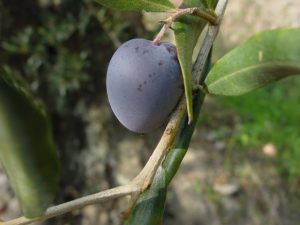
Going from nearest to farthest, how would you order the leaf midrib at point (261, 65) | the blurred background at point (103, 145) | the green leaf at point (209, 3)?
the leaf midrib at point (261, 65) → the green leaf at point (209, 3) → the blurred background at point (103, 145)

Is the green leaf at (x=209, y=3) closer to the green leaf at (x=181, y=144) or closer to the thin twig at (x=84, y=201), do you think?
the green leaf at (x=181, y=144)

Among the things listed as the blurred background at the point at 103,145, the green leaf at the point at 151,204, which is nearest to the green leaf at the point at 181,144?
the green leaf at the point at 151,204

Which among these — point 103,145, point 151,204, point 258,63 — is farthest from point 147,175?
point 103,145

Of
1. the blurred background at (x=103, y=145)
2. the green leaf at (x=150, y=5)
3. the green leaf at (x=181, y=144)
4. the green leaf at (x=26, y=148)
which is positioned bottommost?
the blurred background at (x=103, y=145)

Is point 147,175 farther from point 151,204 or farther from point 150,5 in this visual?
point 150,5

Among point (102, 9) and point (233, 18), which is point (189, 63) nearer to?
point (102, 9)

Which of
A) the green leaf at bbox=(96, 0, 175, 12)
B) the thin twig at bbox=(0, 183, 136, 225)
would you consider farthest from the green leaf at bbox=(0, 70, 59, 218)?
the green leaf at bbox=(96, 0, 175, 12)
